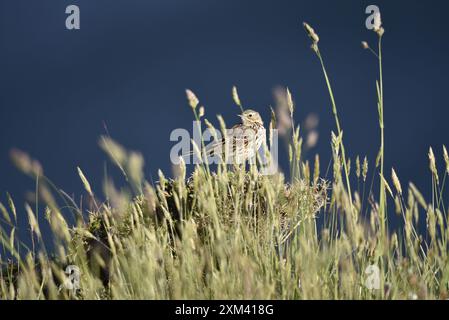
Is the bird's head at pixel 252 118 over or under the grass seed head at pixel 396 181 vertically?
over

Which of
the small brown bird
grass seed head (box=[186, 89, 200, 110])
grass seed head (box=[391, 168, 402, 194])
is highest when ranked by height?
the small brown bird

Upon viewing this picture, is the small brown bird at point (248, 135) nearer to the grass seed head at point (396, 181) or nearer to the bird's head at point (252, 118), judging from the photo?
the bird's head at point (252, 118)

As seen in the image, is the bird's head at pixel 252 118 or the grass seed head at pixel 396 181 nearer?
the grass seed head at pixel 396 181

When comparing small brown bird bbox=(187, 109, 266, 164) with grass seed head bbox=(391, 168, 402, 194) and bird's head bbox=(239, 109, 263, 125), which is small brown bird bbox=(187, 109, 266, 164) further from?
grass seed head bbox=(391, 168, 402, 194)

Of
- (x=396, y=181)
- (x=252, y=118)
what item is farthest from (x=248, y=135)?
(x=396, y=181)

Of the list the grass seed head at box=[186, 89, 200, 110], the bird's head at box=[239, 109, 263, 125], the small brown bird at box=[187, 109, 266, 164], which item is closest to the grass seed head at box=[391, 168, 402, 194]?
the grass seed head at box=[186, 89, 200, 110]

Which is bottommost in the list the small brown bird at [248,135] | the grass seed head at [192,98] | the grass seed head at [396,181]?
the grass seed head at [396,181]

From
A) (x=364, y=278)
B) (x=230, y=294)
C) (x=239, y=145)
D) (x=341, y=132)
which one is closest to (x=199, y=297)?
(x=230, y=294)

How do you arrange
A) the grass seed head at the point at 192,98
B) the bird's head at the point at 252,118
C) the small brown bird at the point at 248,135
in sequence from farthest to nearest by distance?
the bird's head at the point at 252,118 → the small brown bird at the point at 248,135 → the grass seed head at the point at 192,98

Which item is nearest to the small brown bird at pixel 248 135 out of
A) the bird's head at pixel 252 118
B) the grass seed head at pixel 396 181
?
the bird's head at pixel 252 118

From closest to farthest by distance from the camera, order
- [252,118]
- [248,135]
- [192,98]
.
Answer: [192,98], [248,135], [252,118]

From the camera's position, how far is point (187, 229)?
12.0ft

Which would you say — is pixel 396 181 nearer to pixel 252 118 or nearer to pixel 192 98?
pixel 192 98
